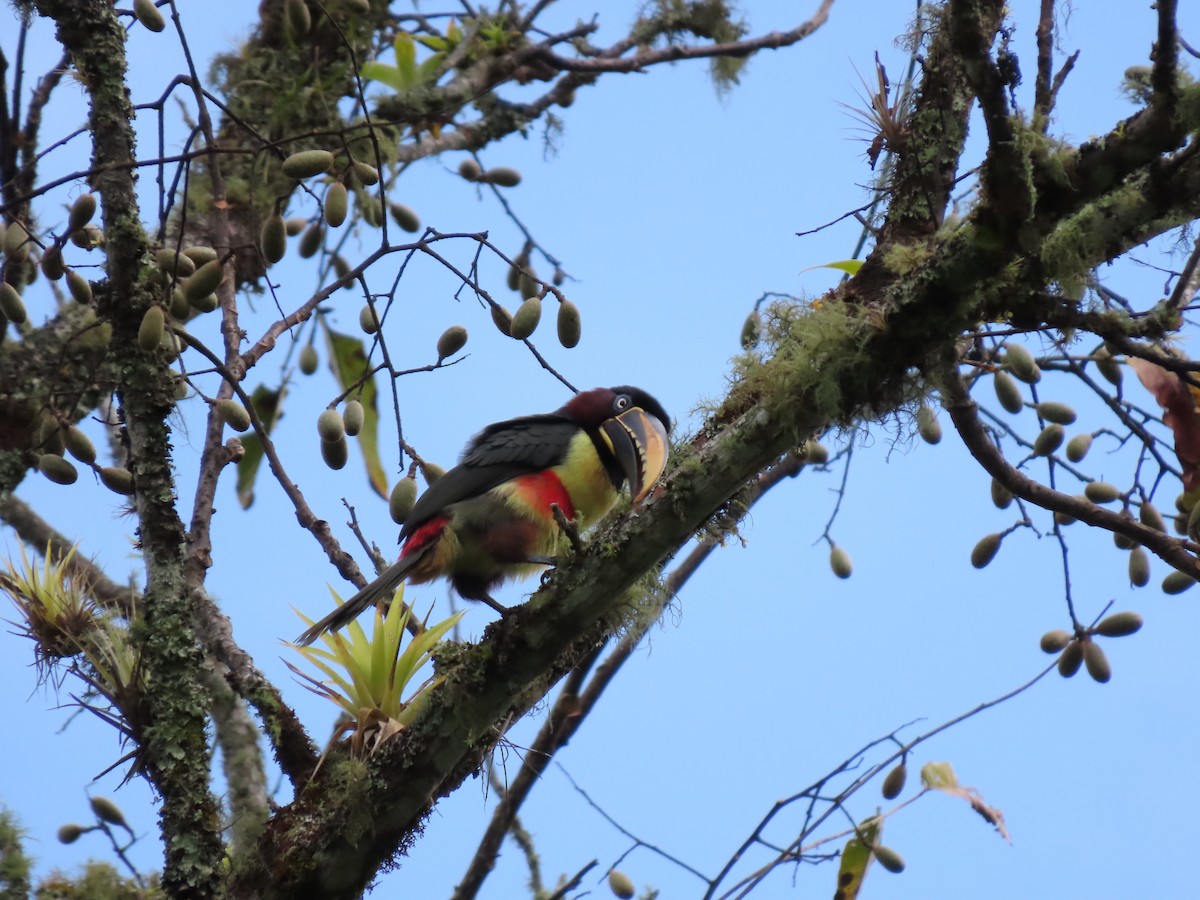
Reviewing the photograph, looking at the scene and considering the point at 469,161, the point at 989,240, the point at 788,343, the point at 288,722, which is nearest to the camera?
the point at 989,240

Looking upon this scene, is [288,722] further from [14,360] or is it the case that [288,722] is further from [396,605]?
[14,360]

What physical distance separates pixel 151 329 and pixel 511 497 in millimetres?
1402

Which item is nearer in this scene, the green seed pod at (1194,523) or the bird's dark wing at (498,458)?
the green seed pod at (1194,523)

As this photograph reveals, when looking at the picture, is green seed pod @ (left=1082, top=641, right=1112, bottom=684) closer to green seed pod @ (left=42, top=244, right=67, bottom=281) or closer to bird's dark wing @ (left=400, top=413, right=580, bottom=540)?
bird's dark wing @ (left=400, top=413, right=580, bottom=540)

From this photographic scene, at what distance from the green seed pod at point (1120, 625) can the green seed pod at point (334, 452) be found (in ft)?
6.92

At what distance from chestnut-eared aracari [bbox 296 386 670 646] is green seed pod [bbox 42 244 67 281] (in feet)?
3.85

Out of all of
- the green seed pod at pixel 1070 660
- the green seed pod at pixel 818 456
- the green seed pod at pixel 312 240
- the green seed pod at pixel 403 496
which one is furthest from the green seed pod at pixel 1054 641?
the green seed pod at pixel 312 240

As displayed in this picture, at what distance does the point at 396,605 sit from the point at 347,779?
50 centimetres

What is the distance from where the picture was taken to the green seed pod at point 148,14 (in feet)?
10.4

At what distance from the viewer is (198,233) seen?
14.3 ft

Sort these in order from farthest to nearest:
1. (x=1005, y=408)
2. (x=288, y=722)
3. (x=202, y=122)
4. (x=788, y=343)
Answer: (x=1005, y=408)
(x=202, y=122)
(x=288, y=722)
(x=788, y=343)

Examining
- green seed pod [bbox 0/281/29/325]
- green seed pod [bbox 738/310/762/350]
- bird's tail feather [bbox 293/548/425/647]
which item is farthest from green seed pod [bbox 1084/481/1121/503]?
green seed pod [bbox 0/281/29/325]

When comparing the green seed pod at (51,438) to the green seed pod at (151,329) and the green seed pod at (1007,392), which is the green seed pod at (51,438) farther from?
the green seed pod at (1007,392)

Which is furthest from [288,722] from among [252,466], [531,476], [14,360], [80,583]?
[14,360]
